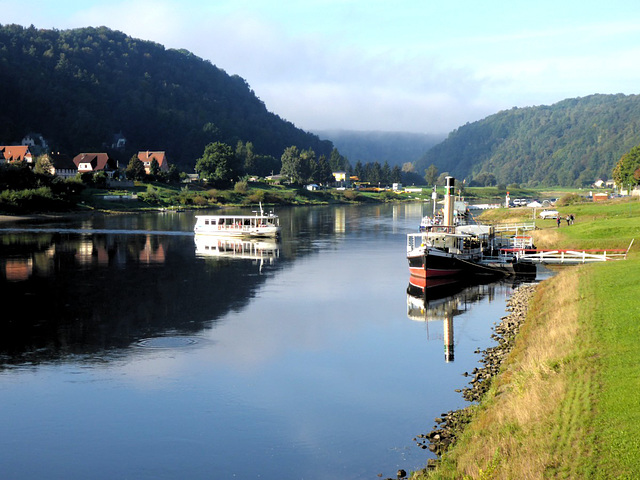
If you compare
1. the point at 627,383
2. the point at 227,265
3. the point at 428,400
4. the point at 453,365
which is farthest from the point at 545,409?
the point at 227,265

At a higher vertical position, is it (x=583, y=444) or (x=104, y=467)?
(x=583, y=444)

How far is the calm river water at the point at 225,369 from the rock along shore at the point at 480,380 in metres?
0.64

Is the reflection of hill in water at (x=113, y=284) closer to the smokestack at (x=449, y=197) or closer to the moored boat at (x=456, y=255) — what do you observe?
the moored boat at (x=456, y=255)

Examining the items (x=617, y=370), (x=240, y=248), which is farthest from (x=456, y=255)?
(x=617, y=370)

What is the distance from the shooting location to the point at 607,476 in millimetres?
17562

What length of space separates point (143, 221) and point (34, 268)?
2876 inches

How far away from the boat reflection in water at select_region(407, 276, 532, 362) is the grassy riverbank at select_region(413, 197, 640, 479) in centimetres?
813

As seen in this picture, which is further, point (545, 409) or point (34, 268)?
point (34, 268)

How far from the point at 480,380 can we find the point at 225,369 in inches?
510

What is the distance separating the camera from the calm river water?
24.7 meters

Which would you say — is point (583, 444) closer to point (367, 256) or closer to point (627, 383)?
point (627, 383)

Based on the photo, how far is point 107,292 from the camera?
57.0 m

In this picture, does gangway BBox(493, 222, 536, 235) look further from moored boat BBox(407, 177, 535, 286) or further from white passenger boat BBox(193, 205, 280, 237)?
white passenger boat BBox(193, 205, 280, 237)

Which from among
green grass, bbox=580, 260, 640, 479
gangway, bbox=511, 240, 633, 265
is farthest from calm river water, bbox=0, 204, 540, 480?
gangway, bbox=511, 240, 633, 265
